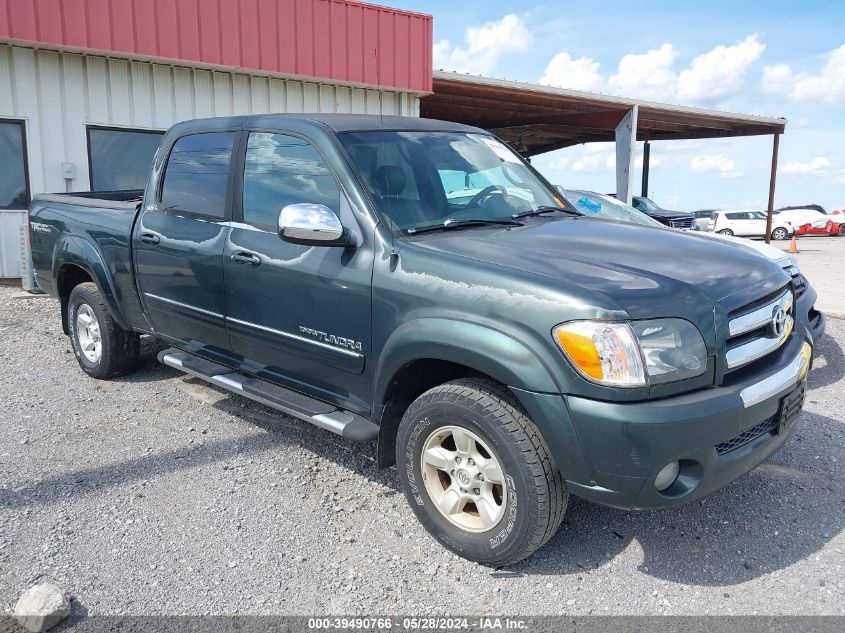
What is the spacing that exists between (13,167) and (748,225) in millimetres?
28437

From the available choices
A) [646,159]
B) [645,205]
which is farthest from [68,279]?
[646,159]

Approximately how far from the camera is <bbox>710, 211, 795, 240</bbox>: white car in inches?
1179

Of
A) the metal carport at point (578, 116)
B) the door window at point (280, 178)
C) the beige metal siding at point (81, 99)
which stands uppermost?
the metal carport at point (578, 116)

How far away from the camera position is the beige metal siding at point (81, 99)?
9539 millimetres

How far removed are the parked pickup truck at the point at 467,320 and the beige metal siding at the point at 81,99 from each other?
20.9 ft

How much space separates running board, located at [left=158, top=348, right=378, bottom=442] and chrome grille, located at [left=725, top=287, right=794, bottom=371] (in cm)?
162

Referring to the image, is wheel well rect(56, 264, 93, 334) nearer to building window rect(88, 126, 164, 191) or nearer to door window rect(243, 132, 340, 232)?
door window rect(243, 132, 340, 232)

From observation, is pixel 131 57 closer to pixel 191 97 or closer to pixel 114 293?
pixel 191 97

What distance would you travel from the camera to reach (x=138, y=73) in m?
10.3

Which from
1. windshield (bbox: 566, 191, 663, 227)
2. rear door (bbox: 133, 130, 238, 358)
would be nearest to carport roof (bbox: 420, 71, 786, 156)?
windshield (bbox: 566, 191, 663, 227)

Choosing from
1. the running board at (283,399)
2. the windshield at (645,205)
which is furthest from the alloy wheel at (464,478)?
the windshield at (645,205)

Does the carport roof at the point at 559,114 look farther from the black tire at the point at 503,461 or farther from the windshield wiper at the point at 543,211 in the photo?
the black tire at the point at 503,461

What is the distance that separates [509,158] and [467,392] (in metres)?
1.98

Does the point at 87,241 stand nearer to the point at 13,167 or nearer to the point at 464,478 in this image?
the point at 464,478
